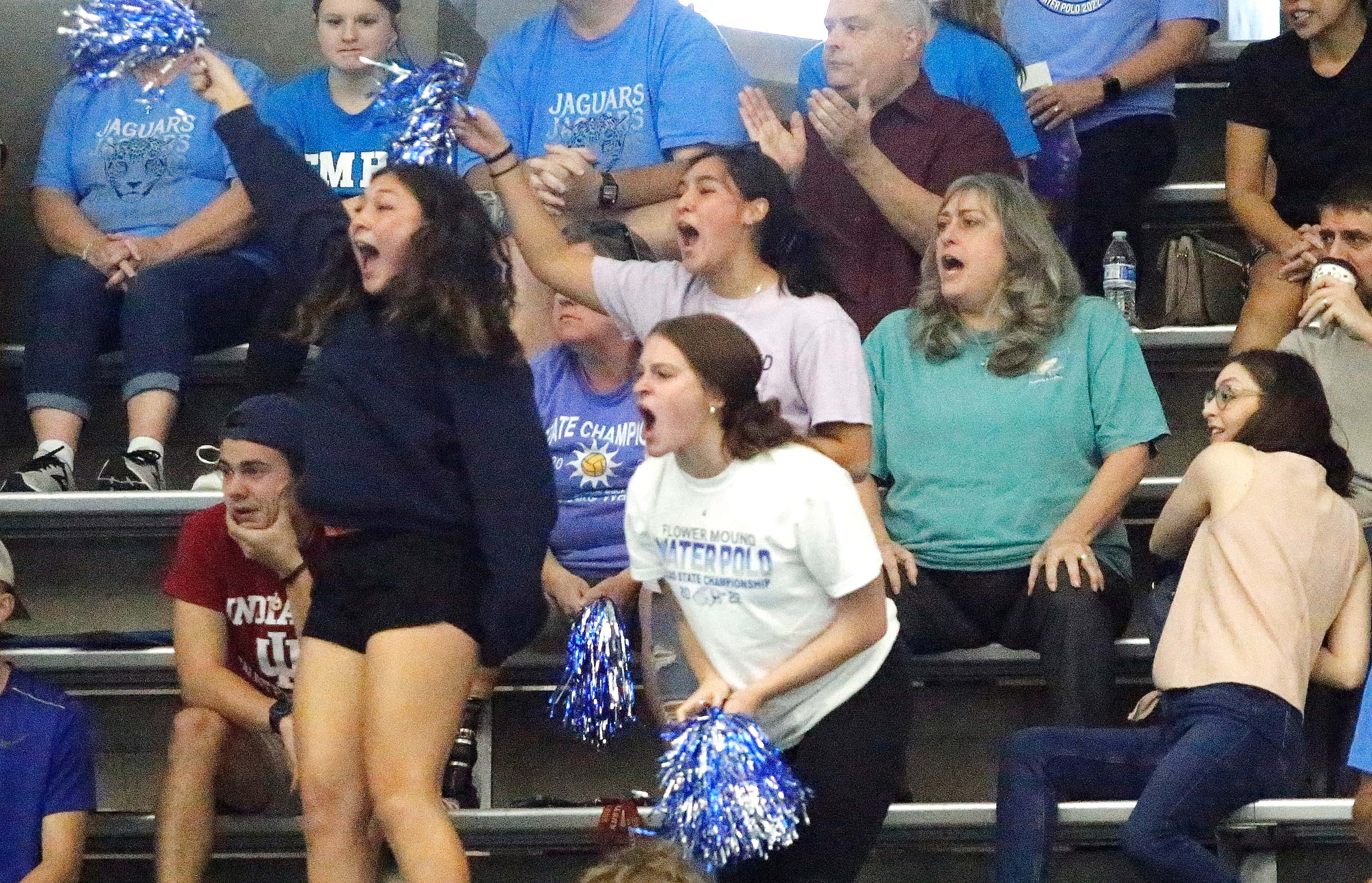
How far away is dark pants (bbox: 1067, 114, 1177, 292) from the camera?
15.1ft

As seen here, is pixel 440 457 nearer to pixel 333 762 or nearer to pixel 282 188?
pixel 333 762

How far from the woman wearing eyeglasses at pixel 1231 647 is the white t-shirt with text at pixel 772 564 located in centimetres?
49

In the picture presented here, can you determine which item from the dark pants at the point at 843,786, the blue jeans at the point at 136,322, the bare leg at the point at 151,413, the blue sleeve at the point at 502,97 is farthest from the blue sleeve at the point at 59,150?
the dark pants at the point at 843,786

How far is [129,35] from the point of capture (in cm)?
385

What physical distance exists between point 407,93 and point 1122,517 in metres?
1.68

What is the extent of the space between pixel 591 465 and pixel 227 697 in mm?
823

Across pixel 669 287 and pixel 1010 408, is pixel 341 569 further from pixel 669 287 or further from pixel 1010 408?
pixel 1010 408

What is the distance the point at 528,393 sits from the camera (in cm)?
299

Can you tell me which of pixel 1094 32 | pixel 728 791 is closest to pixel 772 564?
pixel 728 791

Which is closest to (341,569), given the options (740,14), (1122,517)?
(1122,517)

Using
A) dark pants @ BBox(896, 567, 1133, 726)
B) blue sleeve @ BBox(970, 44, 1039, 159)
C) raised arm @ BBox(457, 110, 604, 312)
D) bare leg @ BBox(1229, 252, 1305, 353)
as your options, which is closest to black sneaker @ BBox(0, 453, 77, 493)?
raised arm @ BBox(457, 110, 604, 312)

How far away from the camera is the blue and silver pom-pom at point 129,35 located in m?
3.80

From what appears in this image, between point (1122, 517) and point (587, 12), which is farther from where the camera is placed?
point (587, 12)

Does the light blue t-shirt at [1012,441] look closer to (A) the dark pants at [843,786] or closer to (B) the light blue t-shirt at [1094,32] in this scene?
(A) the dark pants at [843,786]
